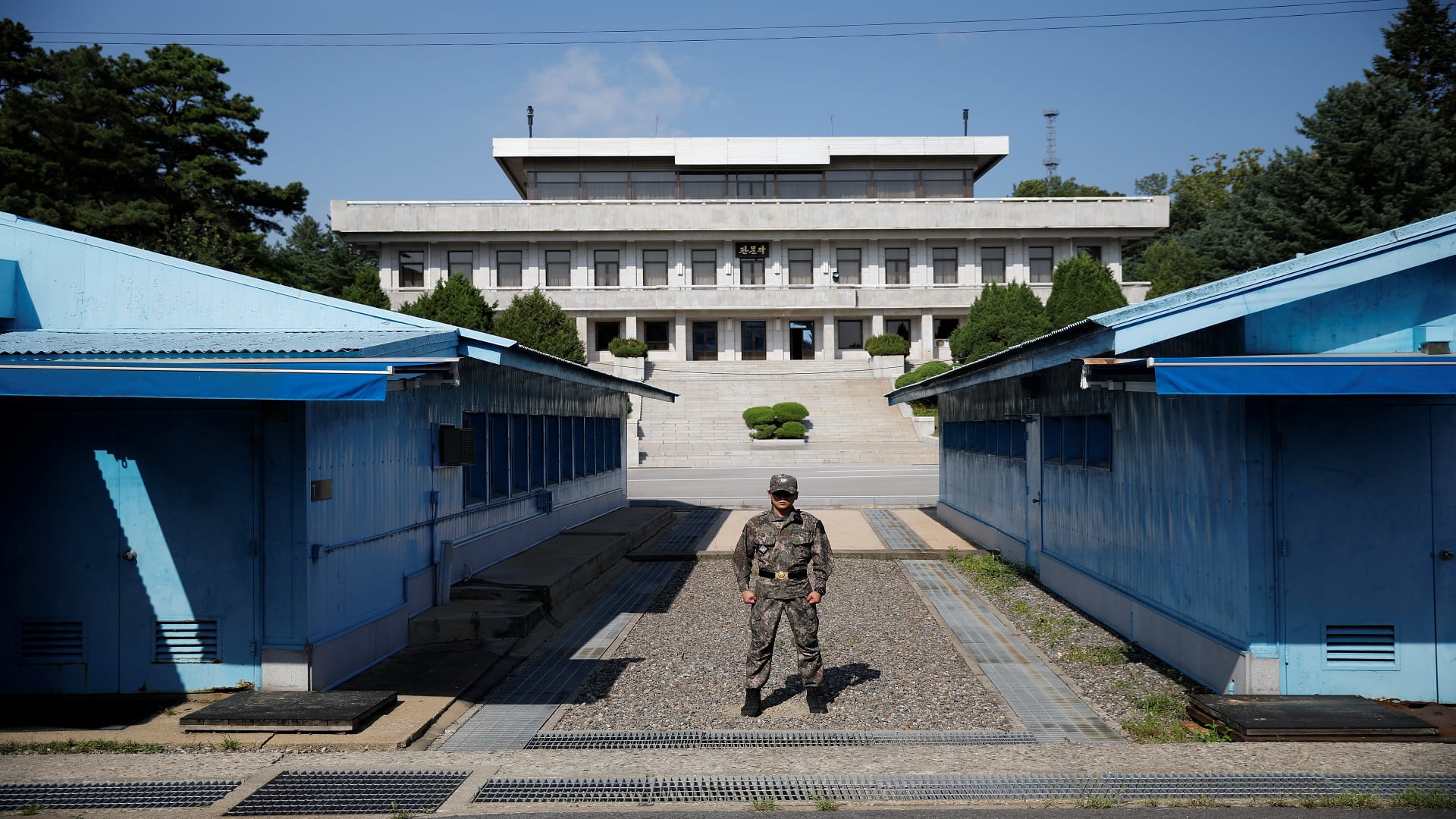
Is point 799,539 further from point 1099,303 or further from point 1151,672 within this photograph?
point 1099,303

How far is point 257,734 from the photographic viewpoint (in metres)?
7.09

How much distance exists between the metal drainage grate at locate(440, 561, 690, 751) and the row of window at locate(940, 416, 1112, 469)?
5.53m

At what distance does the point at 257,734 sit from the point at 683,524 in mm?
15165

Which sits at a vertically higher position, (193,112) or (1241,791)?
(193,112)

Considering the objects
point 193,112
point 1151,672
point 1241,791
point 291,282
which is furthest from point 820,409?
point 1241,791

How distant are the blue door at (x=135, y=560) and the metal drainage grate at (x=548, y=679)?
2.04m

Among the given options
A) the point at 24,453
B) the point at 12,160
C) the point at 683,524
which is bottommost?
the point at 683,524

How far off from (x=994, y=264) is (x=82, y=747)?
60.8 meters

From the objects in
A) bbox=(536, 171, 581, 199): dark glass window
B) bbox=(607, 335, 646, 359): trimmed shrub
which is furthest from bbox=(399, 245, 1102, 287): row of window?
bbox=(536, 171, 581, 199): dark glass window

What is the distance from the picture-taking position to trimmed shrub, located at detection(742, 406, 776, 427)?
44.7 metres

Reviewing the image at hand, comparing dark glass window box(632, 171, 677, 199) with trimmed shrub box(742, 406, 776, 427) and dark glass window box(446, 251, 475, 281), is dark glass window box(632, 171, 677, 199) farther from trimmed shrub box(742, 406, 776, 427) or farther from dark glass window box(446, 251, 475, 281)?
trimmed shrub box(742, 406, 776, 427)

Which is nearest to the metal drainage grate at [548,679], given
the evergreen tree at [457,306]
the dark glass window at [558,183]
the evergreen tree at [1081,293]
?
the evergreen tree at [457,306]

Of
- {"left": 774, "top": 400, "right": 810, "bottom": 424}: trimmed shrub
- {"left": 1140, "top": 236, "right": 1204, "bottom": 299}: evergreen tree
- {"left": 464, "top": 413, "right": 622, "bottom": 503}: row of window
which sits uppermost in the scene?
{"left": 1140, "top": 236, "right": 1204, "bottom": 299}: evergreen tree

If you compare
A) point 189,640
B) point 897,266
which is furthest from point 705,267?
point 189,640
